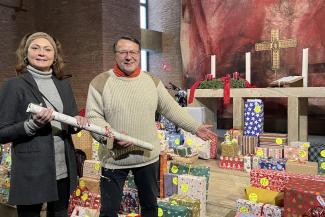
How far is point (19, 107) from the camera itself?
5.21 feet

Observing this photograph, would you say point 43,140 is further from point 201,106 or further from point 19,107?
point 201,106

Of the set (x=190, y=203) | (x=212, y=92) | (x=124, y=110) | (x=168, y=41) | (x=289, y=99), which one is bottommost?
(x=190, y=203)

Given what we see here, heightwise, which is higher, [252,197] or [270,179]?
[270,179]

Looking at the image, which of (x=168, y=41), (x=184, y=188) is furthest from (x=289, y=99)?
(x=168, y=41)

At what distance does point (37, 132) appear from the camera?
1598mm

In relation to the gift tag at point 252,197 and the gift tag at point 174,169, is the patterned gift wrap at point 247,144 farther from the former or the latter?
the gift tag at point 252,197

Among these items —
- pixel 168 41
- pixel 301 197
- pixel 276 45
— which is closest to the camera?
pixel 301 197

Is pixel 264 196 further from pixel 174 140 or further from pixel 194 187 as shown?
pixel 174 140

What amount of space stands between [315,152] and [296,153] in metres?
0.20

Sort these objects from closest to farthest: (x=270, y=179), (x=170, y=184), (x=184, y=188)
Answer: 1. (x=270, y=179)
2. (x=184, y=188)
3. (x=170, y=184)

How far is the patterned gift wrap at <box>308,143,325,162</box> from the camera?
368 cm

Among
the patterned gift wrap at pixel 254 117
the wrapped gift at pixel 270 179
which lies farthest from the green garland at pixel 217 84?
the wrapped gift at pixel 270 179

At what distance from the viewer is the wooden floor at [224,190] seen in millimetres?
2859

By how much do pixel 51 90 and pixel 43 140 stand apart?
0.91ft
